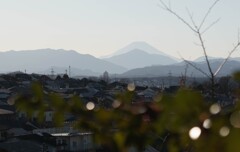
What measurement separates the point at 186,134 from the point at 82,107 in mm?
176

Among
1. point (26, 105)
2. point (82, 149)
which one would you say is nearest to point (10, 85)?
point (82, 149)

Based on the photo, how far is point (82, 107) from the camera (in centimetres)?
71

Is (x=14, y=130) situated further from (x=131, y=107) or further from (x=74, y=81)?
(x=74, y=81)

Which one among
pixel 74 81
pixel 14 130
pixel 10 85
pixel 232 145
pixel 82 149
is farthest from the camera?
pixel 74 81

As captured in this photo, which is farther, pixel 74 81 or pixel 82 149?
pixel 74 81

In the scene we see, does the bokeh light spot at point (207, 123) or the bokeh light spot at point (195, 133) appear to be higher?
the bokeh light spot at point (207, 123)

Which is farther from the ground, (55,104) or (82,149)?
(55,104)

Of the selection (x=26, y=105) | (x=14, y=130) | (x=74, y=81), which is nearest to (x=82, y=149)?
(x=14, y=130)

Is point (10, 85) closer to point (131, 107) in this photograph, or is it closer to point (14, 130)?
point (14, 130)

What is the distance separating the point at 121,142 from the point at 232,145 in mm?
202

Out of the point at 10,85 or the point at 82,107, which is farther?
the point at 10,85

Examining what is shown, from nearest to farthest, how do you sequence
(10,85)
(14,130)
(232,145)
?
(232,145) → (14,130) → (10,85)

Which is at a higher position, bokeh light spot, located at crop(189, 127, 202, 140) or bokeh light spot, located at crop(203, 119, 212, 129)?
bokeh light spot, located at crop(203, 119, 212, 129)

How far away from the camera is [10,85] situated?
144ft
